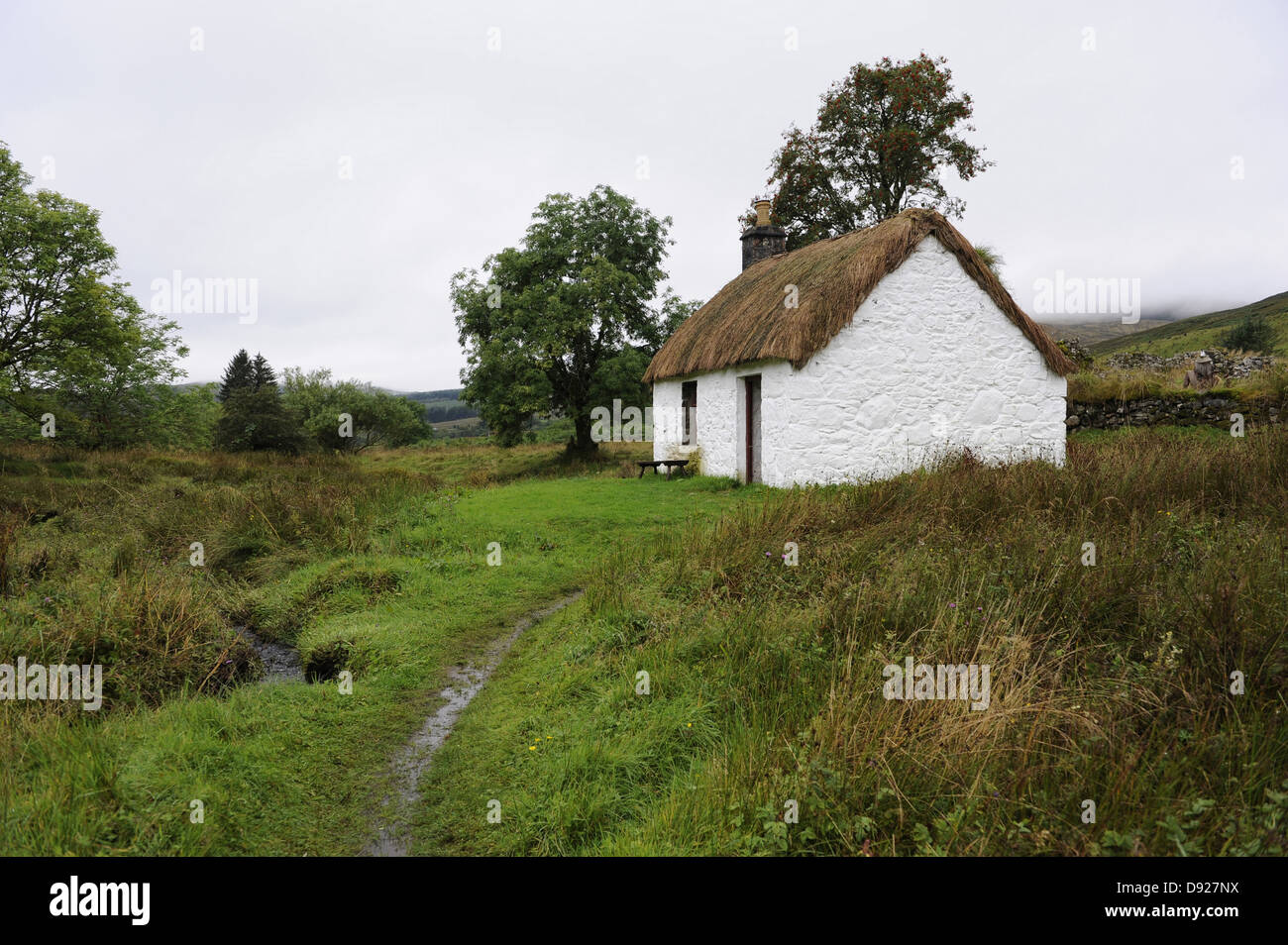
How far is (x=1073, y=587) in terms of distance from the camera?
4695 millimetres

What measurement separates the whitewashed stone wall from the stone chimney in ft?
24.8

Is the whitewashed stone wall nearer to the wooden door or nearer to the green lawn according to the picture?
the wooden door

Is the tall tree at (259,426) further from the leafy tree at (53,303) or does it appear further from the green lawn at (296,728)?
the green lawn at (296,728)

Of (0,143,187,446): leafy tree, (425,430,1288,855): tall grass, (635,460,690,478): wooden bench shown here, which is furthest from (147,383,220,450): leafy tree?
(425,430,1288,855): tall grass

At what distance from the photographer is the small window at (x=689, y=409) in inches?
704

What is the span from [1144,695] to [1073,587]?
1274mm

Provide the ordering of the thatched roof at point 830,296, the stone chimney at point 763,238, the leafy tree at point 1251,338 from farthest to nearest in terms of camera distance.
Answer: the leafy tree at point 1251,338 → the stone chimney at point 763,238 → the thatched roof at point 830,296

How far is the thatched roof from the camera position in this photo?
1240cm

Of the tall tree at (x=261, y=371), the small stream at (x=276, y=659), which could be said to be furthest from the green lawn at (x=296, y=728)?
the tall tree at (x=261, y=371)

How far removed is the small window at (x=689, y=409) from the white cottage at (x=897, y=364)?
349 cm

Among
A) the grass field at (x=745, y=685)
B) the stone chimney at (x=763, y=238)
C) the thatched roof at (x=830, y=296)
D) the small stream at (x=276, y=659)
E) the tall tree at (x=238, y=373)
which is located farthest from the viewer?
the tall tree at (x=238, y=373)

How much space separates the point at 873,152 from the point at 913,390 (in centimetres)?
1697
